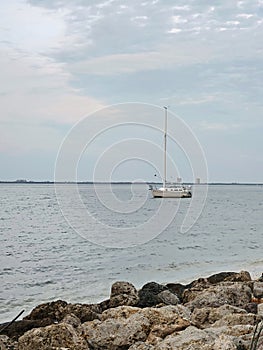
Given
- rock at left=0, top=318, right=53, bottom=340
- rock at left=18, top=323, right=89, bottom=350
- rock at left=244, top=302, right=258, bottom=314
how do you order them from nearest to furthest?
rock at left=18, top=323, right=89, bottom=350 → rock at left=0, top=318, right=53, bottom=340 → rock at left=244, top=302, right=258, bottom=314

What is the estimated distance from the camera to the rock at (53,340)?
678 centimetres

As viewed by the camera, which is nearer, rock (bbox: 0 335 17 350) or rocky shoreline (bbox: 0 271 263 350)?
rocky shoreline (bbox: 0 271 263 350)

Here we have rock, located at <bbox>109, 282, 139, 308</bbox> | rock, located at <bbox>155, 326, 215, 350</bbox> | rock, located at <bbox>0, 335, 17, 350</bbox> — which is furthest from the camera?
rock, located at <bbox>109, 282, 139, 308</bbox>

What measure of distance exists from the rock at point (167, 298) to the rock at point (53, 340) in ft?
11.2

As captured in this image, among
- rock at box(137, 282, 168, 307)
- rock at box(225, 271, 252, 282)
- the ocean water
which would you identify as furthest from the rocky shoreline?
the ocean water

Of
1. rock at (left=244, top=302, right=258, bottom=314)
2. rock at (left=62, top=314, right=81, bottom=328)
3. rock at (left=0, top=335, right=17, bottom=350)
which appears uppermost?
rock at (left=244, top=302, right=258, bottom=314)

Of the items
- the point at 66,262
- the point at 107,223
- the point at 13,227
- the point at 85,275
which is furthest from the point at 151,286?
the point at 107,223

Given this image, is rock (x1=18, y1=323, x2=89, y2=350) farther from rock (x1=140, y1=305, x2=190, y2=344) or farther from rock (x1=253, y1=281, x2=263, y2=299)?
rock (x1=253, y1=281, x2=263, y2=299)

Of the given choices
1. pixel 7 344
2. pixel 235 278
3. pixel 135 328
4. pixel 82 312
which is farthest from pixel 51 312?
pixel 235 278

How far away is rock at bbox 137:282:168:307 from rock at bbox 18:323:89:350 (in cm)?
346

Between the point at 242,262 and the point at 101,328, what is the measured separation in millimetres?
14545

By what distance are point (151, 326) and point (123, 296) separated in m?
2.97

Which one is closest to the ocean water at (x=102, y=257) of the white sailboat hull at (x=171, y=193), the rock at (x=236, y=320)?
the rock at (x=236, y=320)

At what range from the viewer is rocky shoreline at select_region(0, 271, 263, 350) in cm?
643
